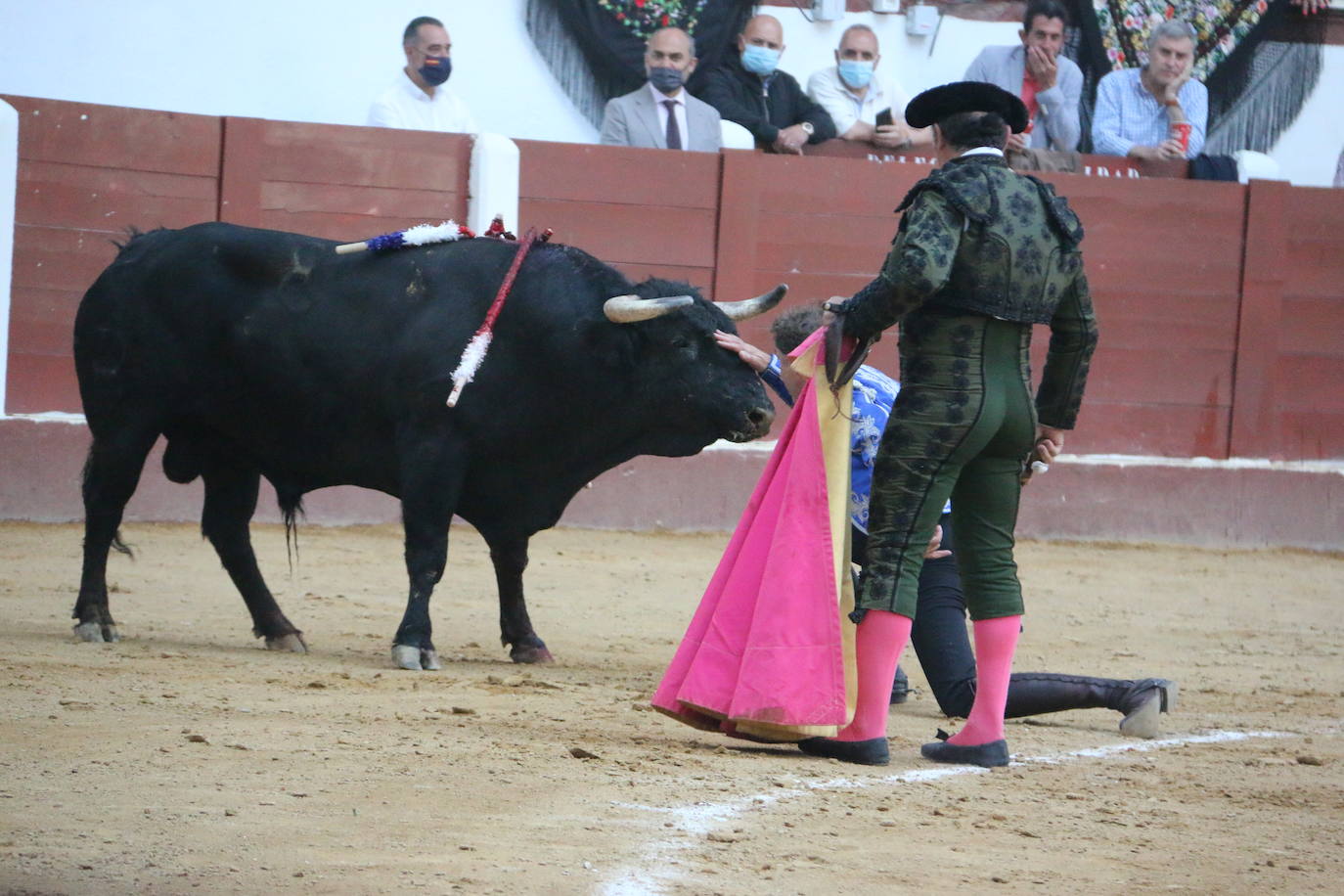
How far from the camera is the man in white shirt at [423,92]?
321 inches

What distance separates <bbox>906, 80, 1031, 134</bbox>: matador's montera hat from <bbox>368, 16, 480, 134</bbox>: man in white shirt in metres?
4.84

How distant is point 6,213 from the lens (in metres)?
7.50

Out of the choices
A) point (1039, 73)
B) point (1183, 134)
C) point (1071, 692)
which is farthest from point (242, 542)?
point (1183, 134)

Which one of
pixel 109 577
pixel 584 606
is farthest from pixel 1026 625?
pixel 109 577

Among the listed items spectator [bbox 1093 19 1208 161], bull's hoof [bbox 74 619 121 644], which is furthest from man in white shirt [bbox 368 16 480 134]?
bull's hoof [bbox 74 619 121 644]

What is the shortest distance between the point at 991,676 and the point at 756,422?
133cm

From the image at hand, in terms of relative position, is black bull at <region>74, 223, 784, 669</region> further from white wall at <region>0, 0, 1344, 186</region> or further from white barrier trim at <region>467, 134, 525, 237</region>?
white wall at <region>0, 0, 1344, 186</region>

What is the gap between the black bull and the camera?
502 cm

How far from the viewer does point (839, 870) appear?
9.30 ft

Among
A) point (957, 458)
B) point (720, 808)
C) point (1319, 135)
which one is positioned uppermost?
point (1319, 135)

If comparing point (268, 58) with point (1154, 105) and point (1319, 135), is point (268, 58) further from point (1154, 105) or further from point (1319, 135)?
point (1319, 135)

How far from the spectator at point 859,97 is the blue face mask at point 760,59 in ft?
1.22

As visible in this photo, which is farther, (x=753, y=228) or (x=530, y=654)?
(x=753, y=228)

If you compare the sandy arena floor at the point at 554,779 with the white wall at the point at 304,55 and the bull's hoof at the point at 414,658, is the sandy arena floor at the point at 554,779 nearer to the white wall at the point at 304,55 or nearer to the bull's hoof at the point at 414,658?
the bull's hoof at the point at 414,658
